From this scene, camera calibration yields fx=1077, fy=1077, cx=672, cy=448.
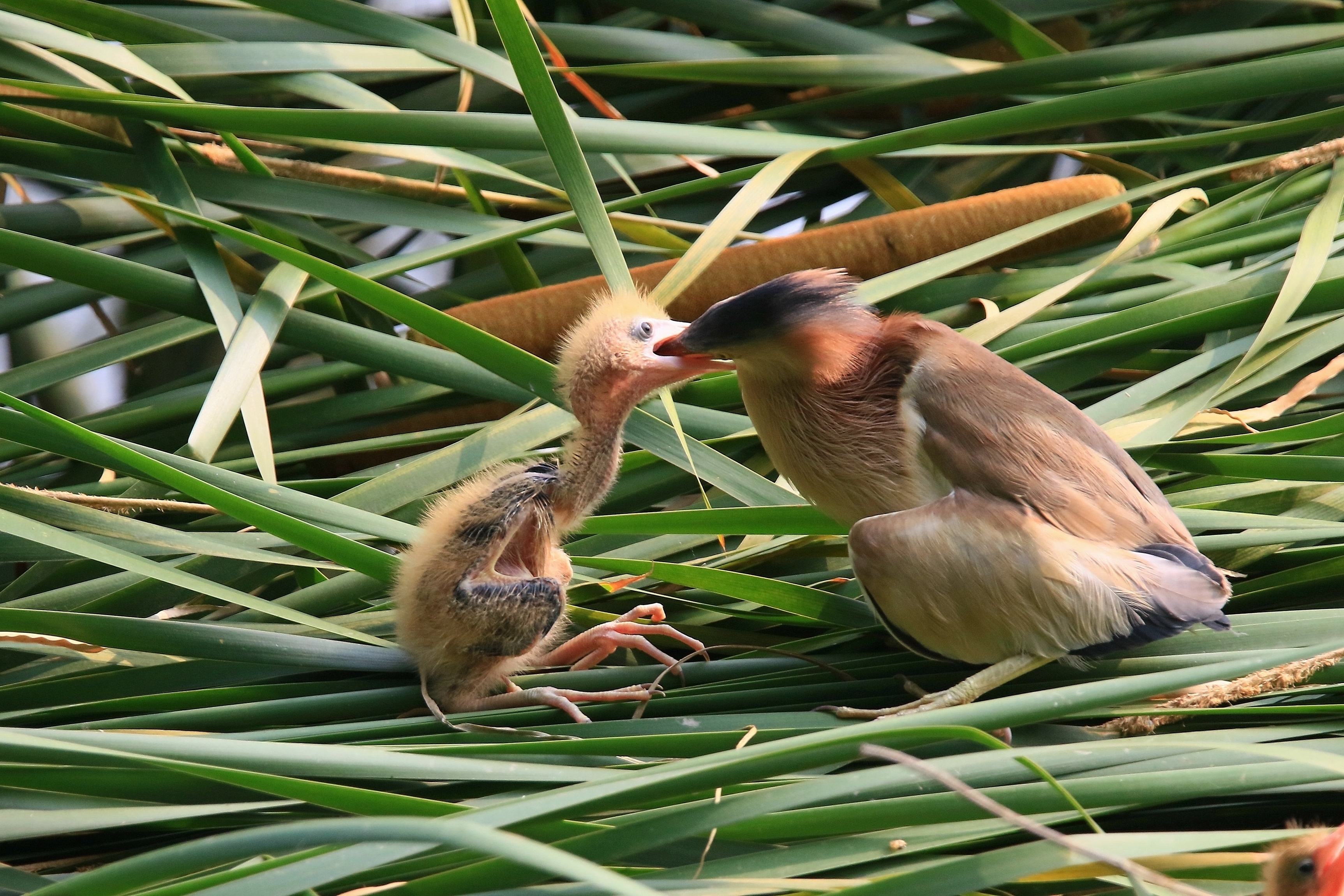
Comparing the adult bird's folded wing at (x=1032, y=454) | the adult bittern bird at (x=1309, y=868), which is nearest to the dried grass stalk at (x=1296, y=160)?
the adult bird's folded wing at (x=1032, y=454)

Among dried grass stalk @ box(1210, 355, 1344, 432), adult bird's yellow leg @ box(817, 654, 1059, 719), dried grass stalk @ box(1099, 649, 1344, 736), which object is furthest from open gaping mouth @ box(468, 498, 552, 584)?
dried grass stalk @ box(1210, 355, 1344, 432)

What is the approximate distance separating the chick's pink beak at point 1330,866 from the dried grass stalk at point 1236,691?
0.24m

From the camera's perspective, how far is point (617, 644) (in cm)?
123

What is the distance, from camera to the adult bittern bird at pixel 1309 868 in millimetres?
778

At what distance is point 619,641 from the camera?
4.00 feet

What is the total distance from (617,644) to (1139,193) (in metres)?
1.09

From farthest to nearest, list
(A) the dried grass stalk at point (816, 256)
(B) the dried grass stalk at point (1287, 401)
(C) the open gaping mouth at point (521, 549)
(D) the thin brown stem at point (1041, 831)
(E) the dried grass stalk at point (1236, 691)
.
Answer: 1. (A) the dried grass stalk at point (816, 256)
2. (B) the dried grass stalk at point (1287, 401)
3. (C) the open gaping mouth at point (521, 549)
4. (E) the dried grass stalk at point (1236, 691)
5. (D) the thin brown stem at point (1041, 831)

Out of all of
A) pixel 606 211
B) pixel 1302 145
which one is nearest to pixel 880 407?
pixel 606 211

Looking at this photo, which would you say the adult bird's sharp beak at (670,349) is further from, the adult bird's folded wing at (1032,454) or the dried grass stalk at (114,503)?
the dried grass stalk at (114,503)

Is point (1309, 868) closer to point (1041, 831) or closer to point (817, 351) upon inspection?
point (1041, 831)

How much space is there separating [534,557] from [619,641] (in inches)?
5.4

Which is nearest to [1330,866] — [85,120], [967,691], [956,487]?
[967,691]

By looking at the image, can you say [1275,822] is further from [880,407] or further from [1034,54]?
[1034,54]

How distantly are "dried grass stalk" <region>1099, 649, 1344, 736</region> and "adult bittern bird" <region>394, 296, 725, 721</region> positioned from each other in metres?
0.45
